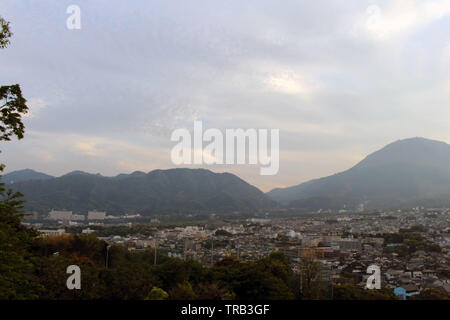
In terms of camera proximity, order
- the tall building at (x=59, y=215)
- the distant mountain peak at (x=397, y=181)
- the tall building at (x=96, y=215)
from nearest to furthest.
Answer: the tall building at (x=59, y=215) → the tall building at (x=96, y=215) → the distant mountain peak at (x=397, y=181)

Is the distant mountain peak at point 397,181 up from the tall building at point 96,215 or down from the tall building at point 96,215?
up

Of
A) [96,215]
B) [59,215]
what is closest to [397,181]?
[96,215]

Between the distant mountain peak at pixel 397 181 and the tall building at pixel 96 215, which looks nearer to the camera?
the tall building at pixel 96 215

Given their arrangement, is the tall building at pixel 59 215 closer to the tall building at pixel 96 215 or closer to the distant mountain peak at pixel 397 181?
the tall building at pixel 96 215

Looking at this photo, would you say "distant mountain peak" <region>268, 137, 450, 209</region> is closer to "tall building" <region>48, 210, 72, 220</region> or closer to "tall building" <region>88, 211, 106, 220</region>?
"tall building" <region>88, 211, 106, 220</region>

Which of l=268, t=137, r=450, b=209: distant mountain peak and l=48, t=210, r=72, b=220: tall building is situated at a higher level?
l=268, t=137, r=450, b=209: distant mountain peak

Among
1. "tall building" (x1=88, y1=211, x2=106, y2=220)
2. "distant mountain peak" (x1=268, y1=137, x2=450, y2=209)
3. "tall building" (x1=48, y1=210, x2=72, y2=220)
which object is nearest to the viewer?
"tall building" (x1=48, y1=210, x2=72, y2=220)

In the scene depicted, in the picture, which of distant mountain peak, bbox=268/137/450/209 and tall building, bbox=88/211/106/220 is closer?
tall building, bbox=88/211/106/220

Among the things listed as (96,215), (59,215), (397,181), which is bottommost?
(96,215)

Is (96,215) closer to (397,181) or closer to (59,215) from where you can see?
(59,215)

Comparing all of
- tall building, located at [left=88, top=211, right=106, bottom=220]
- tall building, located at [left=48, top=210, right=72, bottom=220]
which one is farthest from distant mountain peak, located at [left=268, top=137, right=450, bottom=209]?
tall building, located at [left=48, top=210, right=72, bottom=220]

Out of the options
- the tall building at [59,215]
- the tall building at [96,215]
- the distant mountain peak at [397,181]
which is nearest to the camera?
the tall building at [59,215]

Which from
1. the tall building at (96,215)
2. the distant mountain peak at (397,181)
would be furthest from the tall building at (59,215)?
the distant mountain peak at (397,181)
